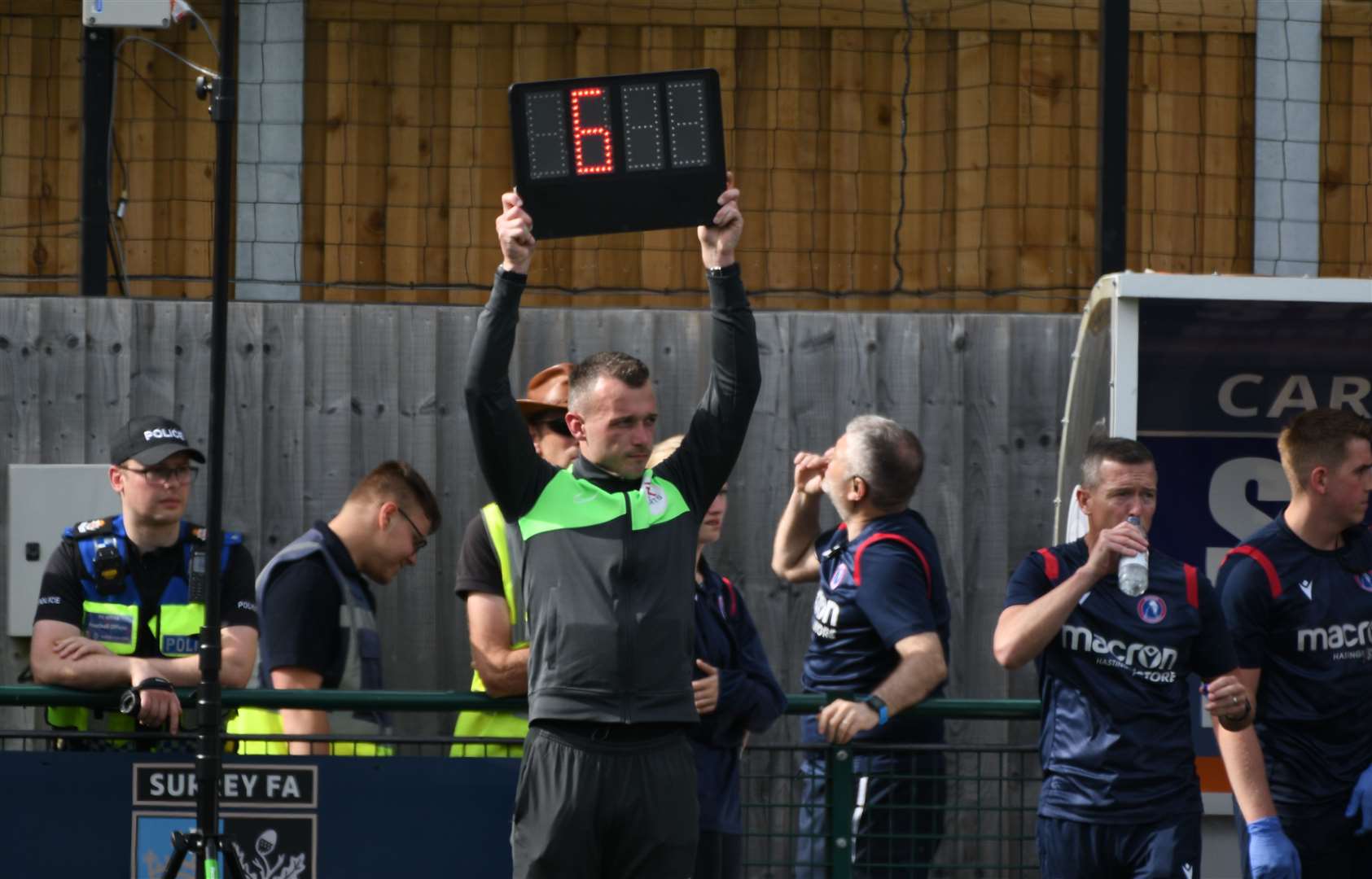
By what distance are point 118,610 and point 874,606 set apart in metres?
2.25

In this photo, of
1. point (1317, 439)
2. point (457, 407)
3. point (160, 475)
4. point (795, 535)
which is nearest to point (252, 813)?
point (160, 475)

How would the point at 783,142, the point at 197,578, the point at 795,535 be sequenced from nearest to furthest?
1. the point at 197,578
2. the point at 795,535
3. the point at 783,142

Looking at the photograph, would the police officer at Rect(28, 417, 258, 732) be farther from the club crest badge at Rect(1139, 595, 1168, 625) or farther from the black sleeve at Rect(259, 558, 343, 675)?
the club crest badge at Rect(1139, 595, 1168, 625)

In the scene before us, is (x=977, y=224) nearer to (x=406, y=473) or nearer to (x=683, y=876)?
(x=406, y=473)

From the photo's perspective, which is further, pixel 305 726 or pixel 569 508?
pixel 305 726

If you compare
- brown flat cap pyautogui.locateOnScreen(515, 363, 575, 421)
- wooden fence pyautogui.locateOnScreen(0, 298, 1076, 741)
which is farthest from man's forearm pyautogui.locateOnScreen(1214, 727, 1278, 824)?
brown flat cap pyautogui.locateOnScreen(515, 363, 575, 421)

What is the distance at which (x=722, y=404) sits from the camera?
16.1 feet

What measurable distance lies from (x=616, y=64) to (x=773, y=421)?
10.1 feet

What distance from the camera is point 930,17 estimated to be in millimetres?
9945

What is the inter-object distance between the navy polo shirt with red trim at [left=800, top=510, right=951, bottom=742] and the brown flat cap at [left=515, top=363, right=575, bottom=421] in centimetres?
98

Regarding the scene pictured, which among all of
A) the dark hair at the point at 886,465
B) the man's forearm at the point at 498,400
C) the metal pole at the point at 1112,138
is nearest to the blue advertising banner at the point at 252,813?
the man's forearm at the point at 498,400

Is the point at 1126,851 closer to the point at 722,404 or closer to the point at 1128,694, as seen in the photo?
the point at 1128,694

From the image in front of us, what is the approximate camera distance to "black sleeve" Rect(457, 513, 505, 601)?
5.54m

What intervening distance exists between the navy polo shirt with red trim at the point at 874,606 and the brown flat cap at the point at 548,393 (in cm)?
98
